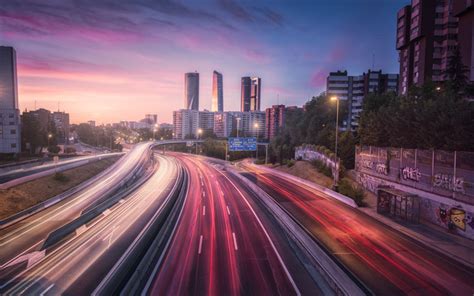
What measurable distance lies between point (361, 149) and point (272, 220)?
73.4ft

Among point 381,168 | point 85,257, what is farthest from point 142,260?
point 381,168

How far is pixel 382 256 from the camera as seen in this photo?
17.4 meters

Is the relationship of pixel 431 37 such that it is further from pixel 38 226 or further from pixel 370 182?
pixel 38 226

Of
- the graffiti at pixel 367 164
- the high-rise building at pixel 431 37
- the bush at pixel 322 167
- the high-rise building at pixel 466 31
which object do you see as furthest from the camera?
the high-rise building at pixel 431 37

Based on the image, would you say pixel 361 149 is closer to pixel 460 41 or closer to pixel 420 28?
pixel 460 41

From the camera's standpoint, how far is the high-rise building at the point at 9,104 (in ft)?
211

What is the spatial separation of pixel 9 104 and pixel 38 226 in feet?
210

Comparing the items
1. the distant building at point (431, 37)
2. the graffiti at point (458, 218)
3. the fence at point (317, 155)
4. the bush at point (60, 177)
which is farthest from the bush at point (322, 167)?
the bush at point (60, 177)

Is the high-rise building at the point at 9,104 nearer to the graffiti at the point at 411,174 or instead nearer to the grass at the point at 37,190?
the grass at the point at 37,190

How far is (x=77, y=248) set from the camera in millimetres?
19312

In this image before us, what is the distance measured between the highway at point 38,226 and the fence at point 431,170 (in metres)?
30.8

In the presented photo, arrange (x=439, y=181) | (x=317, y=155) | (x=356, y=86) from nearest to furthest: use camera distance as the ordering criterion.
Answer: (x=439, y=181) < (x=317, y=155) < (x=356, y=86)

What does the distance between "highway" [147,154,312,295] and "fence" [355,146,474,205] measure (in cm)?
1513

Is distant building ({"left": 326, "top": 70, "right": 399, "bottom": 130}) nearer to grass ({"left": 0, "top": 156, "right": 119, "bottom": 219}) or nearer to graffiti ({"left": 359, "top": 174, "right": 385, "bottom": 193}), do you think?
graffiti ({"left": 359, "top": 174, "right": 385, "bottom": 193})
